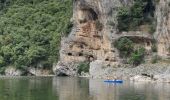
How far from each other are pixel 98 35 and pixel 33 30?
2112cm

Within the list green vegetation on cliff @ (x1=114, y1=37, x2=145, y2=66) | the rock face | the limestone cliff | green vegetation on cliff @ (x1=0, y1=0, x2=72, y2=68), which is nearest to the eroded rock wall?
the limestone cliff

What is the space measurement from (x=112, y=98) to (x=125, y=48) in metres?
34.0

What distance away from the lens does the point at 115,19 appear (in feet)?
280

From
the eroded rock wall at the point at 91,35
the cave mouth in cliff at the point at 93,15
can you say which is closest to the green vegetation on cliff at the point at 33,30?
the eroded rock wall at the point at 91,35

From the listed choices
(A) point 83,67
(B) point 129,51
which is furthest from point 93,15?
(B) point 129,51

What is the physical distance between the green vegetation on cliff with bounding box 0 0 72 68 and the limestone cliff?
3663 millimetres

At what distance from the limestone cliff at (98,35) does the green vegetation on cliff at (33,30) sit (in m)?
3.66

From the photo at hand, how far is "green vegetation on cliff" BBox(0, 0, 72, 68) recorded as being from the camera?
103062 mm

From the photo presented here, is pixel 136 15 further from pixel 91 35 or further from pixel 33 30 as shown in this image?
pixel 33 30

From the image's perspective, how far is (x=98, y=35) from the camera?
91.9 m

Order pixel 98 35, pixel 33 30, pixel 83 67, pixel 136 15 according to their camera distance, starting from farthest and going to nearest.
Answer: pixel 33 30 < pixel 83 67 < pixel 98 35 < pixel 136 15

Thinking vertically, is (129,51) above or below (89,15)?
below

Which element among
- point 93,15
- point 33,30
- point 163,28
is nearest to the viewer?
point 163,28

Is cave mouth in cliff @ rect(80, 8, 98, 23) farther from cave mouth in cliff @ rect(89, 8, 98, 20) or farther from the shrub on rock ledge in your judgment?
the shrub on rock ledge
